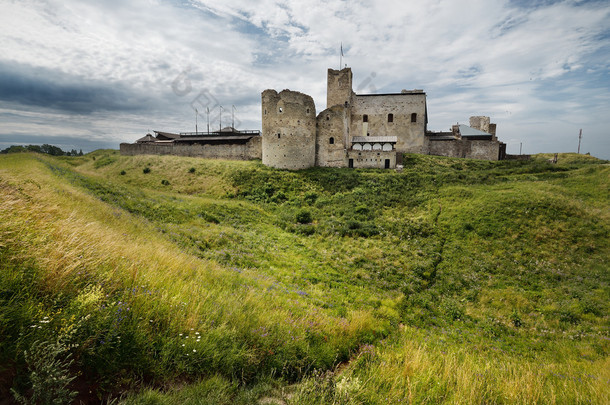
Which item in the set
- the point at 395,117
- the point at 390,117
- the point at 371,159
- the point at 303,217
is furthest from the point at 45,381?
the point at 395,117

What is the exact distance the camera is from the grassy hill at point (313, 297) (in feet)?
10.1

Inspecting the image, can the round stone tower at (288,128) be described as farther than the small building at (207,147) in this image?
No

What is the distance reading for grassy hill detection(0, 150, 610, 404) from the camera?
10.1ft

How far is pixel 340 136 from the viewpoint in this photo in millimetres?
35031

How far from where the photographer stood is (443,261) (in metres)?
14.7

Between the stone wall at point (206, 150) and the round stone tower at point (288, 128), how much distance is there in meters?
5.15

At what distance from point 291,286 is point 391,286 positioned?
207 inches

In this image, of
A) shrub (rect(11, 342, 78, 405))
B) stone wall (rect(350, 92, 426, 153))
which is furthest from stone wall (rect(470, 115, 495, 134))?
shrub (rect(11, 342, 78, 405))

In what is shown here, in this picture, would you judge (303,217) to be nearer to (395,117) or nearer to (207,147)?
(207,147)

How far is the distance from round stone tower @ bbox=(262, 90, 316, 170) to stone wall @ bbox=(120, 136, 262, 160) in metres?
5.15

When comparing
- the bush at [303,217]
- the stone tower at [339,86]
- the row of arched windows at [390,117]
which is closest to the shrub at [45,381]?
the bush at [303,217]

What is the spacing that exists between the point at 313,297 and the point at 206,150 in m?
37.9

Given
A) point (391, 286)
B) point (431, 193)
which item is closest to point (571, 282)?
point (391, 286)

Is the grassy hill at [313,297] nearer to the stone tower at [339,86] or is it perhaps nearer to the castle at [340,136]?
the castle at [340,136]
